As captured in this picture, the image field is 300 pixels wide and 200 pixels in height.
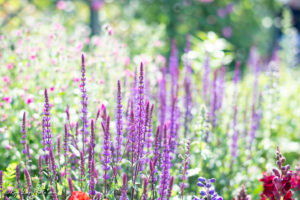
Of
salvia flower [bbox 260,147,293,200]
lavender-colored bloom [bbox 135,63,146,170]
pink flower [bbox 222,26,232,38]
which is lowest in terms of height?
salvia flower [bbox 260,147,293,200]

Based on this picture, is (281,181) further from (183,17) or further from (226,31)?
(226,31)

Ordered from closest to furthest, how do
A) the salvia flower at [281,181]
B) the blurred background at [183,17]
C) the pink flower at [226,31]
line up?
→ the salvia flower at [281,181]
the blurred background at [183,17]
the pink flower at [226,31]

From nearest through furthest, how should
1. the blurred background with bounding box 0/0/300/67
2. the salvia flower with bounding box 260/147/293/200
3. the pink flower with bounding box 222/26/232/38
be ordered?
1. the salvia flower with bounding box 260/147/293/200
2. the blurred background with bounding box 0/0/300/67
3. the pink flower with bounding box 222/26/232/38

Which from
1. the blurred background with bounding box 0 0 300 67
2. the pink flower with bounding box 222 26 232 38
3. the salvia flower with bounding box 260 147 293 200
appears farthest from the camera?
the pink flower with bounding box 222 26 232 38

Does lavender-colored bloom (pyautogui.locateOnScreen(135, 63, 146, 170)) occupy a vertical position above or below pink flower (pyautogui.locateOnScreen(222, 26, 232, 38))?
below

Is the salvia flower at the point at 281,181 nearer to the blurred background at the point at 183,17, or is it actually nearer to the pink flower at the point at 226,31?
the blurred background at the point at 183,17

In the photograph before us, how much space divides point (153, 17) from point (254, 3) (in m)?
3.28

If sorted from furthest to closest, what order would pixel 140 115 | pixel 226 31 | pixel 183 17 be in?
pixel 226 31
pixel 183 17
pixel 140 115

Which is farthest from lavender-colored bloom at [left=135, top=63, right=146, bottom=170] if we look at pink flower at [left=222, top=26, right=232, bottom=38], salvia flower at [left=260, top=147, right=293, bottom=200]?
pink flower at [left=222, top=26, right=232, bottom=38]

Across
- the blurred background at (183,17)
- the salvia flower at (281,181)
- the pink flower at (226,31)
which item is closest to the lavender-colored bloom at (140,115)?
the salvia flower at (281,181)

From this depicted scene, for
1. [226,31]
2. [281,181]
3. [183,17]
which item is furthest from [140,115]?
[226,31]

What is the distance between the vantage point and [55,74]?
361cm

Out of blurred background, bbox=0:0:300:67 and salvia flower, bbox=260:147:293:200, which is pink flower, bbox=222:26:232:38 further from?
salvia flower, bbox=260:147:293:200

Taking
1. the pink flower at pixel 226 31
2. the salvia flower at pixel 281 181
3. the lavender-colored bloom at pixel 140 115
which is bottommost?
the salvia flower at pixel 281 181
